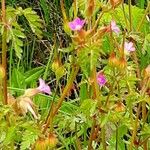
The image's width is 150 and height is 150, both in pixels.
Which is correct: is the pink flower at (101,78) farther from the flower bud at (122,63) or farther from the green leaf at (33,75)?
the green leaf at (33,75)

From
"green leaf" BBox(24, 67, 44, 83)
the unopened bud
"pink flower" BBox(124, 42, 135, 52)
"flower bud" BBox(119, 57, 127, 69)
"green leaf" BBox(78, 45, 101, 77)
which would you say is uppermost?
"green leaf" BBox(78, 45, 101, 77)

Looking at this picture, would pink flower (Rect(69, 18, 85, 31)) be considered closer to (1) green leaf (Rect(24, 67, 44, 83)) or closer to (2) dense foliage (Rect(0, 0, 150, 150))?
(2) dense foliage (Rect(0, 0, 150, 150))

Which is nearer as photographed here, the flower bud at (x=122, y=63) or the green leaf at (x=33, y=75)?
the flower bud at (x=122, y=63)

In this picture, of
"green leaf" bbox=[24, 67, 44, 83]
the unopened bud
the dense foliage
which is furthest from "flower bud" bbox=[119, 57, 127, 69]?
"green leaf" bbox=[24, 67, 44, 83]

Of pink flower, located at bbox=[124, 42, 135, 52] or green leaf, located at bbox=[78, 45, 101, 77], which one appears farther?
pink flower, located at bbox=[124, 42, 135, 52]

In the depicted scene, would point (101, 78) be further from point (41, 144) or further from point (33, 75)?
point (33, 75)

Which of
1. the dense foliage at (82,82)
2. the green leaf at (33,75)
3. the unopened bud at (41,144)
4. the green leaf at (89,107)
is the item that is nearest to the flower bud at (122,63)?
the dense foliage at (82,82)

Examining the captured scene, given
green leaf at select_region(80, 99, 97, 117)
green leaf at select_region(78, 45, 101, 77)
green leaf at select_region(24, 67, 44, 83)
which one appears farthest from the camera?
green leaf at select_region(24, 67, 44, 83)

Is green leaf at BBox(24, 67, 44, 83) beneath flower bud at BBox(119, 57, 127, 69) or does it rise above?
beneath

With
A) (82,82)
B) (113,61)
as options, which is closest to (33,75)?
(82,82)

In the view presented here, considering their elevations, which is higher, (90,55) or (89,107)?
(90,55)

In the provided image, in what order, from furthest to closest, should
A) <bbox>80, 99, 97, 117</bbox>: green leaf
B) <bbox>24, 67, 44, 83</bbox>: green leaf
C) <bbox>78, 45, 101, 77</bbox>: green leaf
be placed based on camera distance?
<bbox>24, 67, 44, 83</bbox>: green leaf
<bbox>80, 99, 97, 117</bbox>: green leaf
<bbox>78, 45, 101, 77</bbox>: green leaf
